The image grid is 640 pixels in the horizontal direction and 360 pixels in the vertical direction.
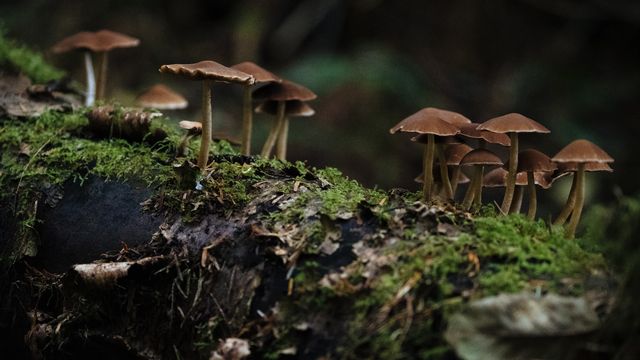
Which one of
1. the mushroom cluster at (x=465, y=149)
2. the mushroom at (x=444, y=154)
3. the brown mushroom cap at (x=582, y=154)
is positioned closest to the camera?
the brown mushroom cap at (x=582, y=154)

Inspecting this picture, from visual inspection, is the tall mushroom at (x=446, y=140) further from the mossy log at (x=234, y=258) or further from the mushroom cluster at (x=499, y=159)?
the mossy log at (x=234, y=258)

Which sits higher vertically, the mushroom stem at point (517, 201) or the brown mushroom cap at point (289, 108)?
the brown mushroom cap at point (289, 108)

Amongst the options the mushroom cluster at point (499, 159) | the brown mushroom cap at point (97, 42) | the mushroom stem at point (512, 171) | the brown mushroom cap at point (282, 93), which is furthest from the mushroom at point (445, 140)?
the brown mushroom cap at point (97, 42)

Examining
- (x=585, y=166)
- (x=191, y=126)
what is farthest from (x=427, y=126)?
(x=191, y=126)

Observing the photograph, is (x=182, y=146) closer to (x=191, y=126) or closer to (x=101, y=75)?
(x=191, y=126)

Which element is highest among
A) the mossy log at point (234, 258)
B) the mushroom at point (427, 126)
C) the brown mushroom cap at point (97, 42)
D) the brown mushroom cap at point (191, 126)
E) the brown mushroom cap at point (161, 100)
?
the brown mushroom cap at point (97, 42)

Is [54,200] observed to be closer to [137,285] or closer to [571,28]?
[137,285]

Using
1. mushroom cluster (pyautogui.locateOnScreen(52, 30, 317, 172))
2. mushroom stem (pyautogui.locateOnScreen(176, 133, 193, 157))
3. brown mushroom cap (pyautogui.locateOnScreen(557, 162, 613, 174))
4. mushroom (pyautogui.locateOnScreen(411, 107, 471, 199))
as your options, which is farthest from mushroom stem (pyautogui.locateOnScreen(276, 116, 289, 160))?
brown mushroom cap (pyautogui.locateOnScreen(557, 162, 613, 174))

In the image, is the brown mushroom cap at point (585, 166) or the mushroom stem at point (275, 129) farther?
the mushroom stem at point (275, 129)

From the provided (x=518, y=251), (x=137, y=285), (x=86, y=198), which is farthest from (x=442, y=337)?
(x=86, y=198)
